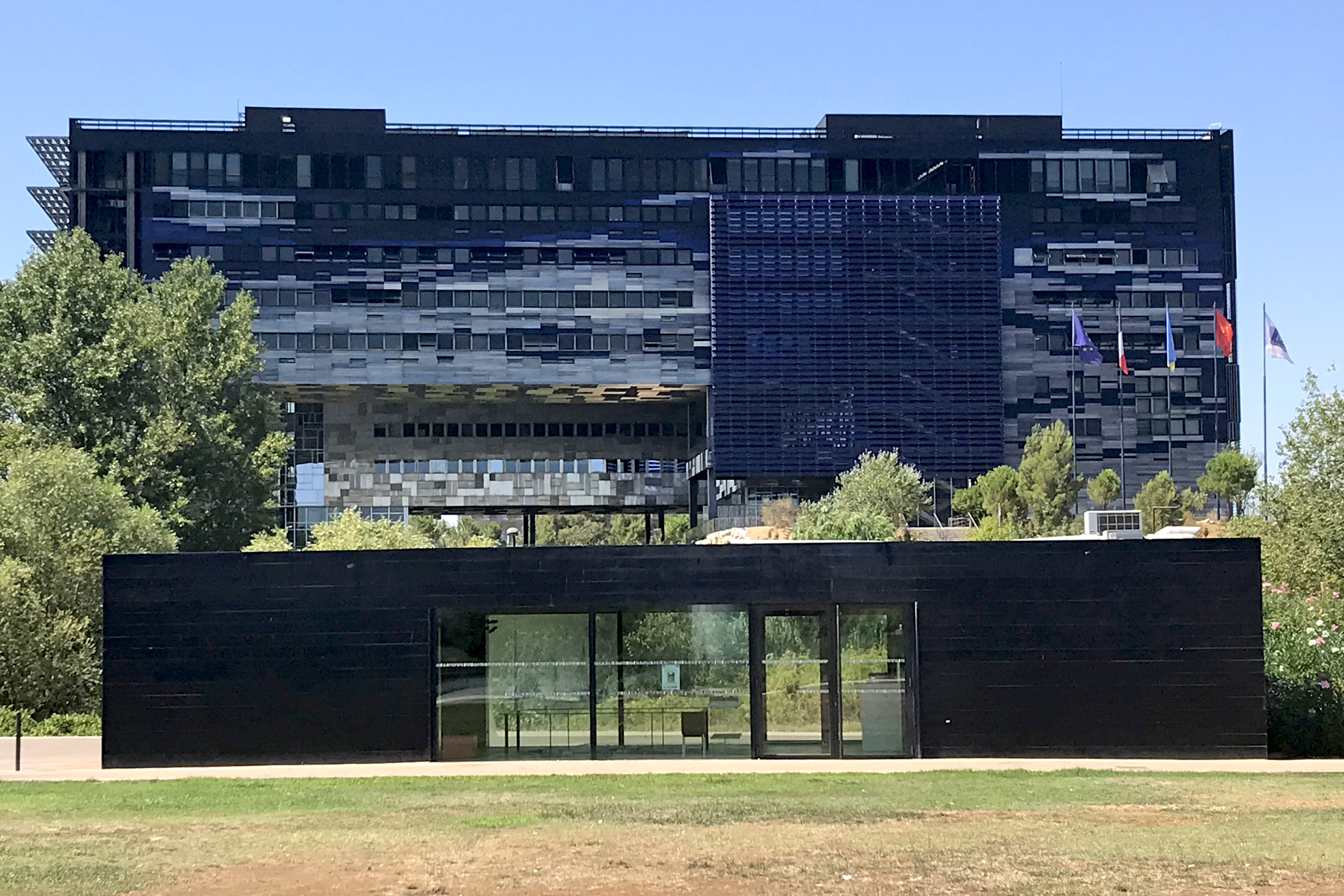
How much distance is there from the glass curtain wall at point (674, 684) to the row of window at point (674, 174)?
276 ft

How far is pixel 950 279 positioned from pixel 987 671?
83.8 meters

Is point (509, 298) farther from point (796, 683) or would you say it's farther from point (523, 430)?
point (796, 683)

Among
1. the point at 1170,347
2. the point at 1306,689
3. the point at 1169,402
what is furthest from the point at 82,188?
the point at 1306,689

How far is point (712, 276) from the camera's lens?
107 metres

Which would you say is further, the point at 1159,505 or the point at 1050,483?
the point at 1159,505

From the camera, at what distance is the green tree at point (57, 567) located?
42.2 m

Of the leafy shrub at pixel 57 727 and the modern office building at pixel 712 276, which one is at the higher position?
the modern office building at pixel 712 276

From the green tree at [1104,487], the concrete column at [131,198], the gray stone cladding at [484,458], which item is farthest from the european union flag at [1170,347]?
the concrete column at [131,198]

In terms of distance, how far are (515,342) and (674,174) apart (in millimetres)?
15326

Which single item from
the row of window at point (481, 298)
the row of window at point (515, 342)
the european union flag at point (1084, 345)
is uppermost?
the row of window at point (481, 298)

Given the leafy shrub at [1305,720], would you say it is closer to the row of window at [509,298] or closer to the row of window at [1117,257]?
the row of window at [509,298]

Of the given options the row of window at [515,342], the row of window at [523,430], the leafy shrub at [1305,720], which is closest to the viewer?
the leafy shrub at [1305,720]

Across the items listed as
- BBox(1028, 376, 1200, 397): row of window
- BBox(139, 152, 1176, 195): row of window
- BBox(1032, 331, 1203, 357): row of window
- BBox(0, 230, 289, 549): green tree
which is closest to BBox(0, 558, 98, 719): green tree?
BBox(0, 230, 289, 549): green tree

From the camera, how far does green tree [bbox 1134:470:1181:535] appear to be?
100750 mm
